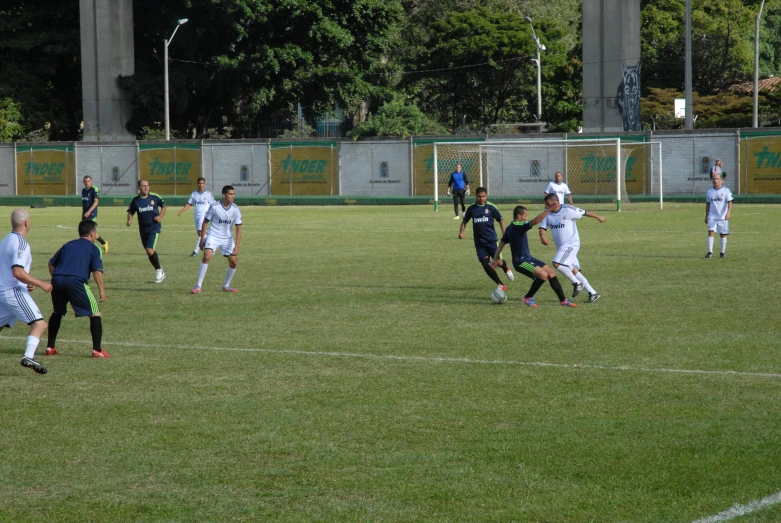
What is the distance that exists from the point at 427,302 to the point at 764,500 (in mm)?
9971

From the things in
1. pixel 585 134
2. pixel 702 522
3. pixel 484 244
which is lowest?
pixel 702 522

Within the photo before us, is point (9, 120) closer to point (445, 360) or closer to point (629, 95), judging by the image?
point (629, 95)

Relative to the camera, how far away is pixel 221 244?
59.9ft

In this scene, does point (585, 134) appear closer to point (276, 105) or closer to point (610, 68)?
point (610, 68)

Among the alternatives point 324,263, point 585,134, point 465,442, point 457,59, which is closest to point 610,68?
point 585,134

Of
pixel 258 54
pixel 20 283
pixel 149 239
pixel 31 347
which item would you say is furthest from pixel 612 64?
pixel 31 347

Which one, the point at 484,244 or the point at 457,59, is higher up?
the point at 457,59

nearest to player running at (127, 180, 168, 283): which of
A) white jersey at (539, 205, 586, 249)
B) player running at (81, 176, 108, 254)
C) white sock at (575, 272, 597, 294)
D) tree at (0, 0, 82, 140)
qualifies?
player running at (81, 176, 108, 254)

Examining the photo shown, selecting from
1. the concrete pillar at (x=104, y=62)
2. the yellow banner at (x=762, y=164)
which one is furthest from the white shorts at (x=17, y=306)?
the concrete pillar at (x=104, y=62)

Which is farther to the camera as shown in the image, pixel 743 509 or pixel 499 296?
pixel 499 296

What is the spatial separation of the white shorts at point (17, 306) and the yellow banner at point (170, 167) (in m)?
45.0

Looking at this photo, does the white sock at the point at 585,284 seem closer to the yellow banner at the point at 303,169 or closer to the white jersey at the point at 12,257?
the white jersey at the point at 12,257

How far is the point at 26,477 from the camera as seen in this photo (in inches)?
286

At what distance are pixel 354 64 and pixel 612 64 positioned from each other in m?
19.8
